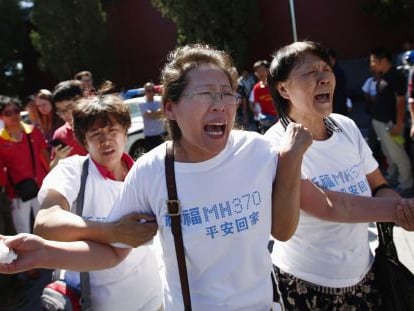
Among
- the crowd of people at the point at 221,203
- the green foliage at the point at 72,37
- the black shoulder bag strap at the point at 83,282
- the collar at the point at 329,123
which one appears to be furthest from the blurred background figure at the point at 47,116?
the green foliage at the point at 72,37

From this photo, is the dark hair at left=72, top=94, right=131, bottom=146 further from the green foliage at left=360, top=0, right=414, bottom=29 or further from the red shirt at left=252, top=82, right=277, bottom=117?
the green foliage at left=360, top=0, right=414, bottom=29

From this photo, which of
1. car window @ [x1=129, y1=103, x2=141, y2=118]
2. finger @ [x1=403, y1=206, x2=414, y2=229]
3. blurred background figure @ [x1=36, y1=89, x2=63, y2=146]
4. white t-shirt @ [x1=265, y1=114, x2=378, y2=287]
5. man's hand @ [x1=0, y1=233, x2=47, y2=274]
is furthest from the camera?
car window @ [x1=129, y1=103, x2=141, y2=118]

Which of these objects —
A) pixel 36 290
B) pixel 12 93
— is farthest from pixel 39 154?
pixel 12 93

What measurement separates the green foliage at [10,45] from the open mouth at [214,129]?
21.7 metres

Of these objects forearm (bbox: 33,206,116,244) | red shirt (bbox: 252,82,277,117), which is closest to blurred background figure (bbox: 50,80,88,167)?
forearm (bbox: 33,206,116,244)

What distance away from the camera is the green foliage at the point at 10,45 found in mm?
20766

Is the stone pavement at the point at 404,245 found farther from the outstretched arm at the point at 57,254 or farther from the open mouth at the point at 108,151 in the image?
the outstretched arm at the point at 57,254

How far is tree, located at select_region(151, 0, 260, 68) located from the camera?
15.9 m

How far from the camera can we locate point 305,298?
1.92m

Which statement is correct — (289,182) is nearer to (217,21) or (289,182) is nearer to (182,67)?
(182,67)

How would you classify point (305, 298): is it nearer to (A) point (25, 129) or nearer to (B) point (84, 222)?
(B) point (84, 222)

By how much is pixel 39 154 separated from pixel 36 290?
1366 mm

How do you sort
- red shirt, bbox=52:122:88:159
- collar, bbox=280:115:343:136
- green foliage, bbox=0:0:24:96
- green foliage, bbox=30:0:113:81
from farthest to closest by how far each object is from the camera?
green foliage, bbox=0:0:24:96
green foliage, bbox=30:0:113:81
red shirt, bbox=52:122:88:159
collar, bbox=280:115:343:136

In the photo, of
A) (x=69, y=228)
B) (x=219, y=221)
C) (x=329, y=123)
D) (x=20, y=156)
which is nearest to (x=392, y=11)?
(x=20, y=156)
